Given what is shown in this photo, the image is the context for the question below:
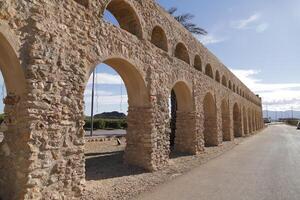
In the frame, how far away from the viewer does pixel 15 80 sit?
16.0 ft

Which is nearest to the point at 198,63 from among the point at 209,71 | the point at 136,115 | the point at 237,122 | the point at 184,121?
the point at 209,71

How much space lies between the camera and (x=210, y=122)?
16.6 m

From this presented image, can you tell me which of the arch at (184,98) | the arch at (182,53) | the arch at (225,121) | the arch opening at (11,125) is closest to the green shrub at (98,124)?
the arch at (225,121)

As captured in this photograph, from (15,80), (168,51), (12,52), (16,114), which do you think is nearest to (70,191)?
(16,114)

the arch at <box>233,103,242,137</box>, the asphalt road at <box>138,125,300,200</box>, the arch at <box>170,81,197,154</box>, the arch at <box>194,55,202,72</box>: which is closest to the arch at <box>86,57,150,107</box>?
the asphalt road at <box>138,125,300,200</box>

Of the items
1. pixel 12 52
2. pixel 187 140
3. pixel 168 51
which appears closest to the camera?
pixel 12 52

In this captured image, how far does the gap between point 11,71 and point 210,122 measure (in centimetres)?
1323

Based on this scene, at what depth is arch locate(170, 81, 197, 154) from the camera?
12578 millimetres

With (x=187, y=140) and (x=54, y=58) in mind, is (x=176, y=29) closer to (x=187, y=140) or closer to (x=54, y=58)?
(x=187, y=140)

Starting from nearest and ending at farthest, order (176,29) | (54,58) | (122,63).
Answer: (54,58) → (122,63) → (176,29)

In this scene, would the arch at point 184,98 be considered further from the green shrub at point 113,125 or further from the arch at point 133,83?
the green shrub at point 113,125

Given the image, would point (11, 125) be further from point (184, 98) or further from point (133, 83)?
point (184, 98)

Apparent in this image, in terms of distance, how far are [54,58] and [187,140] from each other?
857cm

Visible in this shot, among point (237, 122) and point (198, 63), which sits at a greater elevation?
point (198, 63)
